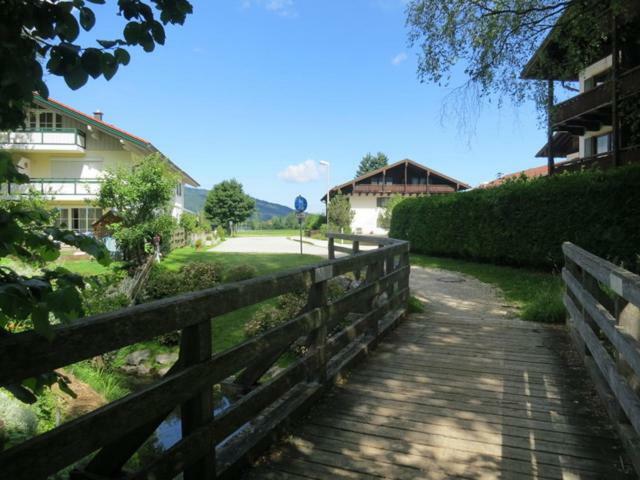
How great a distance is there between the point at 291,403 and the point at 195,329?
1482 mm

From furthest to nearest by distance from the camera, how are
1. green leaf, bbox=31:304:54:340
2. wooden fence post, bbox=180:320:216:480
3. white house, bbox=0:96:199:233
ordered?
white house, bbox=0:96:199:233, wooden fence post, bbox=180:320:216:480, green leaf, bbox=31:304:54:340

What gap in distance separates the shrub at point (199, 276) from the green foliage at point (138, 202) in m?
6.31

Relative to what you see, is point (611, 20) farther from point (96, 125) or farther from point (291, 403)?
point (96, 125)

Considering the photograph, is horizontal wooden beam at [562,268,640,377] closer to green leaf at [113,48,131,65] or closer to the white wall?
green leaf at [113,48,131,65]

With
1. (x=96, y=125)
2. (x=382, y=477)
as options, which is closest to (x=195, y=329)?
(x=382, y=477)

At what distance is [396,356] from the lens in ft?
17.8

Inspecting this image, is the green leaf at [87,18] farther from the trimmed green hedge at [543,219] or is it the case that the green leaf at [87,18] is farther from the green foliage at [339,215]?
the green foliage at [339,215]

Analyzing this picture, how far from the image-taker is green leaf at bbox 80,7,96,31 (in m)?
1.69

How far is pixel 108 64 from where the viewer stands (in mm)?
1659

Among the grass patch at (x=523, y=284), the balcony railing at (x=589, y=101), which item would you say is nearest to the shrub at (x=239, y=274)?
the grass patch at (x=523, y=284)

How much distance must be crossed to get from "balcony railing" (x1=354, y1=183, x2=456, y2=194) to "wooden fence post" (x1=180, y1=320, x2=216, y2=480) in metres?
45.0

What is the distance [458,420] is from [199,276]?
9.01 metres

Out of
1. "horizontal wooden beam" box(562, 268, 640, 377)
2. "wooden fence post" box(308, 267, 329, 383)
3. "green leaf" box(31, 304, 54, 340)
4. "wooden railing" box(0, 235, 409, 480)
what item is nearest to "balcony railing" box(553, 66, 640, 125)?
"horizontal wooden beam" box(562, 268, 640, 377)

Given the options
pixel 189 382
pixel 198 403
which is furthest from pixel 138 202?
pixel 189 382
